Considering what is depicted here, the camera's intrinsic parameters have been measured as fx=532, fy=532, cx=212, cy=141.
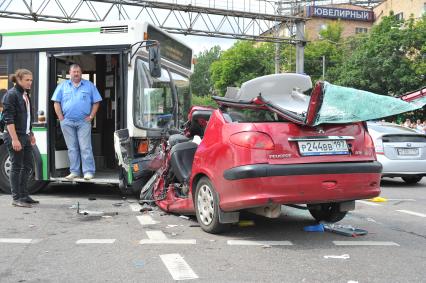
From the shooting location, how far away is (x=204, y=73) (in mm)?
110500

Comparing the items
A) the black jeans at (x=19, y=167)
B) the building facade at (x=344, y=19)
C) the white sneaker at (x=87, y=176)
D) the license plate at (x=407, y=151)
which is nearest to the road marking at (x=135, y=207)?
the white sneaker at (x=87, y=176)

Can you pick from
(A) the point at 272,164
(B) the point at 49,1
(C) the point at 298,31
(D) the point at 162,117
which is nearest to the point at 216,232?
(A) the point at 272,164

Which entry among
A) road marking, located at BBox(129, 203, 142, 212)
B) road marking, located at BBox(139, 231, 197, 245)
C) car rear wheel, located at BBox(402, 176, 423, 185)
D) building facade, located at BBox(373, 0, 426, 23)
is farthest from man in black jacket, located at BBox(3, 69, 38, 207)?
building facade, located at BBox(373, 0, 426, 23)

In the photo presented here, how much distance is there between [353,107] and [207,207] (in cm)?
189

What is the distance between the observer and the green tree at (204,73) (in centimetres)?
10518

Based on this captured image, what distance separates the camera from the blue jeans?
28.1 feet

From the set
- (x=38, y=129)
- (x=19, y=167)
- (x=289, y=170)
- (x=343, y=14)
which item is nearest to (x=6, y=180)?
(x=38, y=129)

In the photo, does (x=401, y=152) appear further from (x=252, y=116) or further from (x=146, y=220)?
(x=252, y=116)

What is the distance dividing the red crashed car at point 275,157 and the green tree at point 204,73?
95.3 meters

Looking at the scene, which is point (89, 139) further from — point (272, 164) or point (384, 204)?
point (384, 204)

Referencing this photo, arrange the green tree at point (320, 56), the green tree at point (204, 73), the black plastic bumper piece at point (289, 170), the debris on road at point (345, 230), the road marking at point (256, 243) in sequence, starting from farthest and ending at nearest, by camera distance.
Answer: the green tree at point (204, 73), the green tree at point (320, 56), the debris on road at point (345, 230), the road marking at point (256, 243), the black plastic bumper piece at point (289, 170)

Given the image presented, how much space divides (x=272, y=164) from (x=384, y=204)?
4239 mm

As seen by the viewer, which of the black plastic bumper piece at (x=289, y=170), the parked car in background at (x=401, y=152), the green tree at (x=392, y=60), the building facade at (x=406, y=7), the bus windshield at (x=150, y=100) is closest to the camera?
the black plastic bumper piece at (x=289, y=170)

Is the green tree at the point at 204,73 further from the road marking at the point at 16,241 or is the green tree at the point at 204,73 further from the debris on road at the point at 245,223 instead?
the road marking at the point at 16,241
